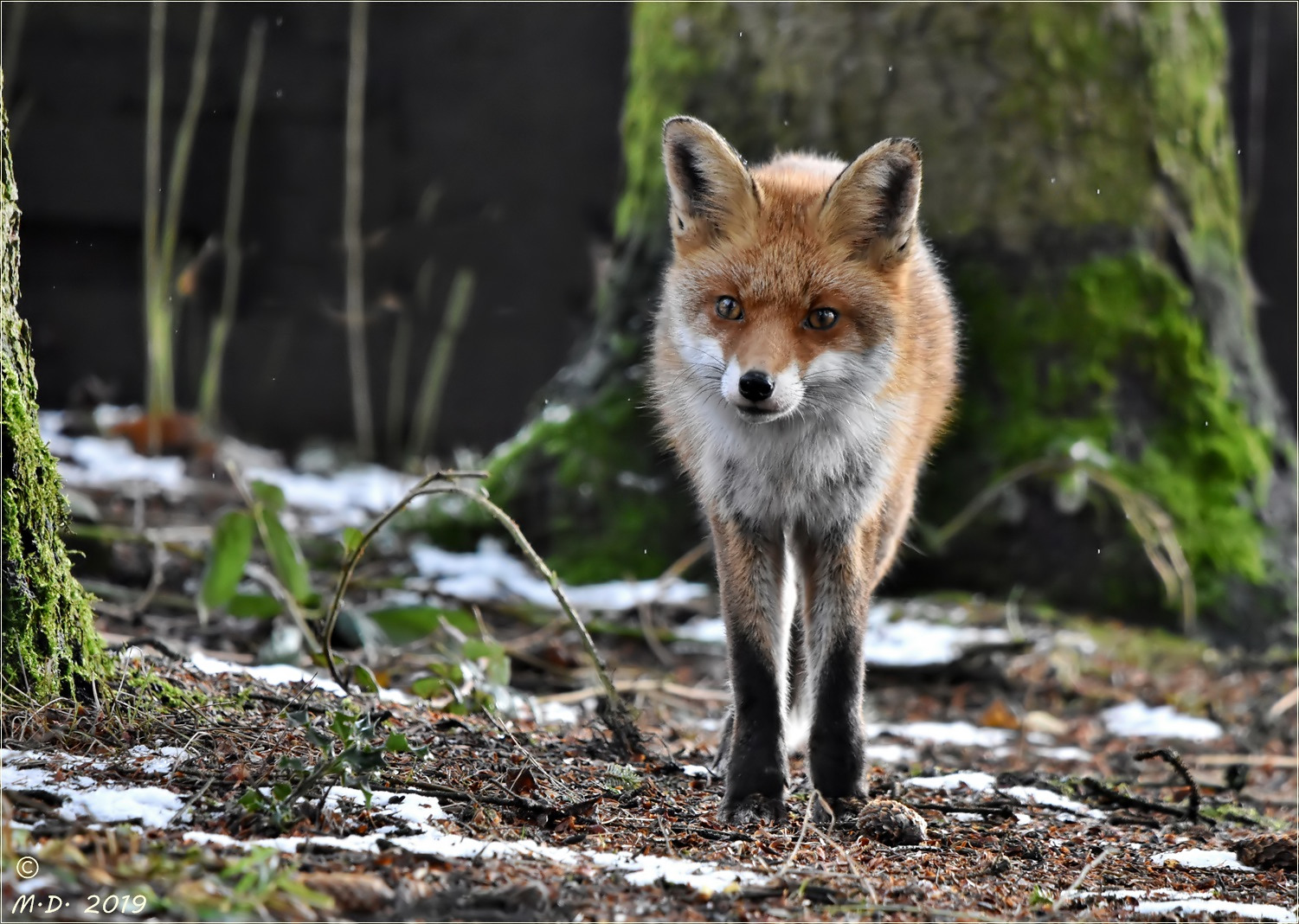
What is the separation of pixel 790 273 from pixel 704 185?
0.44 meters

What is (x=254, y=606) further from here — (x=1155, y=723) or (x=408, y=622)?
(x=1155, y=723)

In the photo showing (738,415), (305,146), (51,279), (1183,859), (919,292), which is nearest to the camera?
(1183,859)

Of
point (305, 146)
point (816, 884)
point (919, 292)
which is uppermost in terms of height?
point (305, 146)

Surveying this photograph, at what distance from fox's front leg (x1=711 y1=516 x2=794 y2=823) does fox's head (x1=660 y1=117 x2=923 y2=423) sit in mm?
466

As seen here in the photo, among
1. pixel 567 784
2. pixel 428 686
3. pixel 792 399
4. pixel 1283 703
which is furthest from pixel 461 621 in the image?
pixel 1283 703

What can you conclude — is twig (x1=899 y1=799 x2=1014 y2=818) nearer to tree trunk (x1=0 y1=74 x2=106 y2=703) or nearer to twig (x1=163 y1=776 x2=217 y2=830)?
twig (x1=163 y1=776 x2=217 y2=830)

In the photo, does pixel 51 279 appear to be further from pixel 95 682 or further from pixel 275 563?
pixel 95 682

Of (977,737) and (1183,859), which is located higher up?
(1183,859)

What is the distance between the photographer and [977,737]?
4508 millimetres

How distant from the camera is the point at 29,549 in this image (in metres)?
2.55

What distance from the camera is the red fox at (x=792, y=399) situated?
119 inches

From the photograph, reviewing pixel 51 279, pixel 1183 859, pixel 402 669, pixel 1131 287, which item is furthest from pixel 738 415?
pixel 51 279

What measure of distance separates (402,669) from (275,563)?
742mm

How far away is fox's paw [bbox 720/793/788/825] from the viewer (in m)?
2.79
